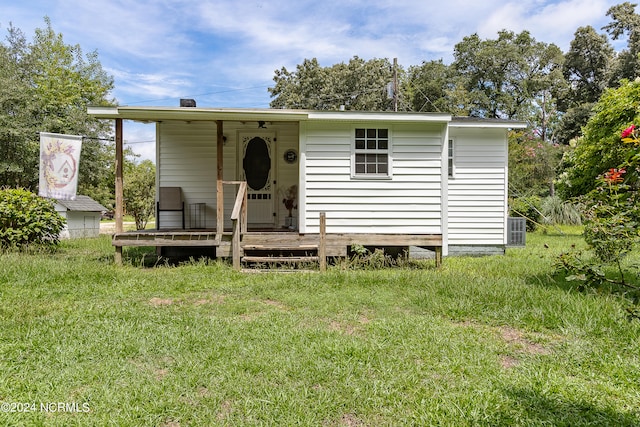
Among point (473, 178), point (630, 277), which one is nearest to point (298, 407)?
point (630, 277)

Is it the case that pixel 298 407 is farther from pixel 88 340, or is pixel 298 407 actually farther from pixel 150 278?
pixel 150 278

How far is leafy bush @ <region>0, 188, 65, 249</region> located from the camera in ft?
26.9

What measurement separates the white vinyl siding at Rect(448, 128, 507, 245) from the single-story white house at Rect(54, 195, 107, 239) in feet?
40.4

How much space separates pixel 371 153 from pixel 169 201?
4345 millimetres

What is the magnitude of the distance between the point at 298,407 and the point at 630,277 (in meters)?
6.02

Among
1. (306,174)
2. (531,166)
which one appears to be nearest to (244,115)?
(306,174)

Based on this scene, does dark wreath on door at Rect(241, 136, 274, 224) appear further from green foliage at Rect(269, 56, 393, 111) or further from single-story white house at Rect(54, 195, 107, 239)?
green foliage at Rect(269, 56, 393, 111)

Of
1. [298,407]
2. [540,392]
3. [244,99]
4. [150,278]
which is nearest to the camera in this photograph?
[298,407]

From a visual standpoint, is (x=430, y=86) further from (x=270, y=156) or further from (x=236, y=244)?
(x=236, y=244)

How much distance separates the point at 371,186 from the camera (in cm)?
717

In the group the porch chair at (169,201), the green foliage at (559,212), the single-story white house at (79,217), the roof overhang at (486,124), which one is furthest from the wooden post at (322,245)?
the green foliage at (559,212)

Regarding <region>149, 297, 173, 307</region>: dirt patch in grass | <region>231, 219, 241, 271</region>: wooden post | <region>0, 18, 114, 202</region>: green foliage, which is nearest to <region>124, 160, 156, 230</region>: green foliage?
<region>0, 18, 114, 202</region>: green foliage

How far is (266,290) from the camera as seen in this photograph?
201 inches

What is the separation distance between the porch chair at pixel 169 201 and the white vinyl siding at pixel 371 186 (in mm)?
2929
